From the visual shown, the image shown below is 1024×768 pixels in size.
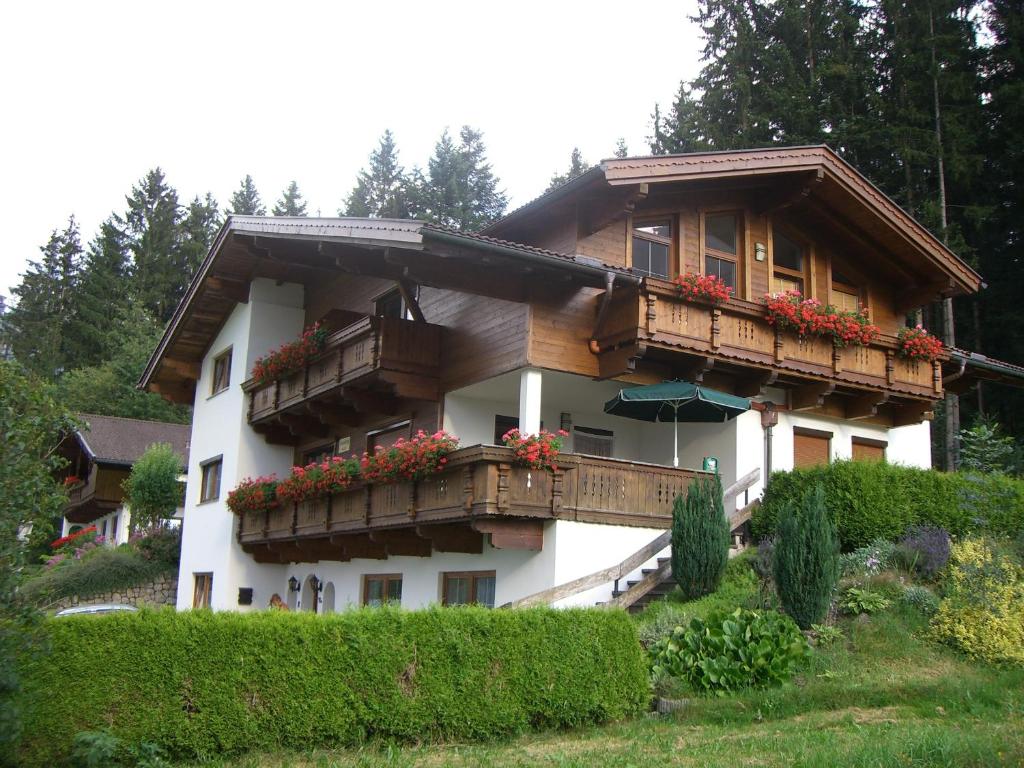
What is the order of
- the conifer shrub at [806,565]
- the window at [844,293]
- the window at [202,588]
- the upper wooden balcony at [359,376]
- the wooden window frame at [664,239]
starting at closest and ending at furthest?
the conifer shrub at [806,565] → the wooden window frame at [664,239] → the upper wooden balcony at [359,376] → the window at [844,293] → the window at [202,588]

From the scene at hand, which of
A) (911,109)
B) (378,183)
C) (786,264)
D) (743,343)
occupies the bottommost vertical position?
(743,343)

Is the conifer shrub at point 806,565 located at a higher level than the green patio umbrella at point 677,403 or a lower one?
lower

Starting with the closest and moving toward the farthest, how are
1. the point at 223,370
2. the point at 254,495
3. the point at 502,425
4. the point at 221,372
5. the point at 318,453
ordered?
the point at 502,425 < the point at 254,495 < the point at 318,453 < the point at 223,370 < the point at 221,372

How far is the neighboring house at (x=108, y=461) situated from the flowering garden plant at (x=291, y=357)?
58.6 ft

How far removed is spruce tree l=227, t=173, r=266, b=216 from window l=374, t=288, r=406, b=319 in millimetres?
50591

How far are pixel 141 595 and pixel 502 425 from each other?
1764cm

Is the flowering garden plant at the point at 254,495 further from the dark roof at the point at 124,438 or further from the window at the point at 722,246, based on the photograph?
the dark roof at the point at 124,438

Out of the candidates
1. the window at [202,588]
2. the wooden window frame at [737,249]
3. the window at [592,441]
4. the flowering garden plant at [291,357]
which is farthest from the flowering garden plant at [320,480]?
the wooden window frame at [737,249]

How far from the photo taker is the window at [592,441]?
2159cm

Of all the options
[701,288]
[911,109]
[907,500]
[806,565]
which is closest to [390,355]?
[701,288]

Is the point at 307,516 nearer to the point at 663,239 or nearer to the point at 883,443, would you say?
the point at 663,239

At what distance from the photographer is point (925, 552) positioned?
1508 centimetres

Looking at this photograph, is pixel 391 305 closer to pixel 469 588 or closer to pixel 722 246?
pixel 722 246

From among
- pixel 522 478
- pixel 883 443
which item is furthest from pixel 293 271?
pixel 883 443
